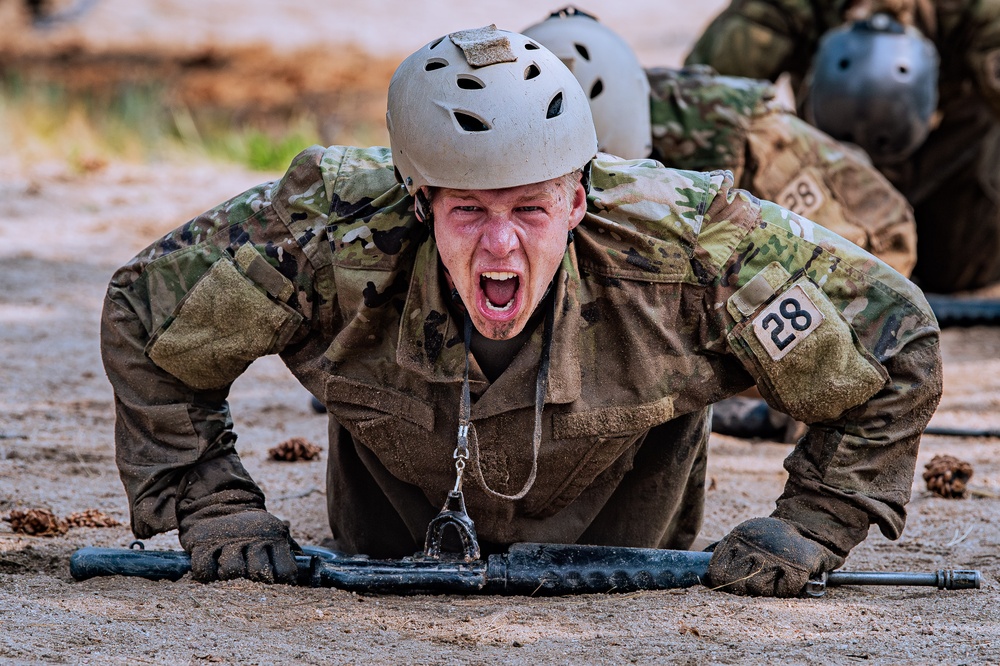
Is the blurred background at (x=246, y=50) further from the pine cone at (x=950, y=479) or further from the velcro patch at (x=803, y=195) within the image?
the pine cone at (x=950, y=479)

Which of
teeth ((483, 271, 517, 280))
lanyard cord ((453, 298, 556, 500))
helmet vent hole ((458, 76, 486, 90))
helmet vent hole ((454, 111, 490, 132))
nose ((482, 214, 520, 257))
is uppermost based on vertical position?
helmet vent hole ((458, 76, 486, 90))

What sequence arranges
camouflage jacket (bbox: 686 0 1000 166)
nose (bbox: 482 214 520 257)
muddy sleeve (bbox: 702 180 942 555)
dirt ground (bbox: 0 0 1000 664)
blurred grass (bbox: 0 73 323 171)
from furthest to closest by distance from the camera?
blurred grass (bbox: 0 73 323 171) < camouflage jacket (bbox: 686 0 1000 166) < muddy sleeve (bbox: 702 180 942 555) < nose (bbox: 482 214 520 257) < dirt ground (bbox: 0 0 1000 664)

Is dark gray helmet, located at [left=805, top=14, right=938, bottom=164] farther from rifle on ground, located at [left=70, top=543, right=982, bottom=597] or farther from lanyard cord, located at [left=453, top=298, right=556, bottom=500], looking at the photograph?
lanyard cord, located at [left=453, top=298, right=556, bottom=500]

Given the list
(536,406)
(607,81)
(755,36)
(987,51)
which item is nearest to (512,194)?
(536,406)

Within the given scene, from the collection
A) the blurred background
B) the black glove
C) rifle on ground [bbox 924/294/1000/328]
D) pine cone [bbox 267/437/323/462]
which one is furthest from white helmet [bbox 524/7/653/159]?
the blurred background

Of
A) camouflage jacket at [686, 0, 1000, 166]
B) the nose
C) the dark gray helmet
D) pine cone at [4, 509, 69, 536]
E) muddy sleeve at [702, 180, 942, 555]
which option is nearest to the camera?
the nose

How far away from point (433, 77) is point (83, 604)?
1419mm

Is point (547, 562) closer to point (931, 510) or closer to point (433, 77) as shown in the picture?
point (433, 77)

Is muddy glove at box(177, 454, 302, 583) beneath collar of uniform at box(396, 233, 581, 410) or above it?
beneath

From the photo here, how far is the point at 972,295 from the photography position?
8352mm

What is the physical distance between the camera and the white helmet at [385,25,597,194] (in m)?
3.11

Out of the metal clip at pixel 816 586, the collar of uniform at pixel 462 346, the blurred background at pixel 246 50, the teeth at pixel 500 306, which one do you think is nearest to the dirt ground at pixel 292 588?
the metal clip at pixel 816 586

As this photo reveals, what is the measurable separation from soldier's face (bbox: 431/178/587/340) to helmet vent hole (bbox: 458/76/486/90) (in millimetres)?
240

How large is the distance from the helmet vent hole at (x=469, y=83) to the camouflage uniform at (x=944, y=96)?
15.3 ft
